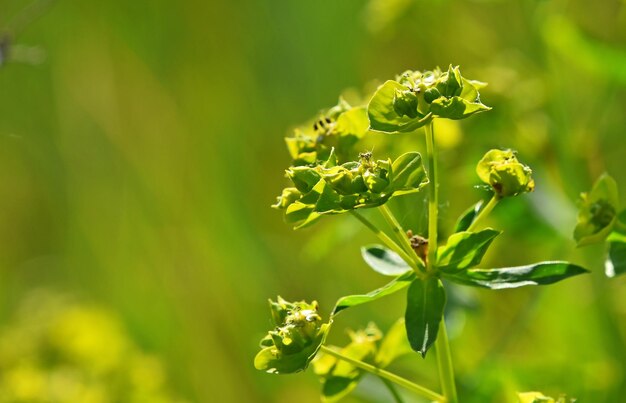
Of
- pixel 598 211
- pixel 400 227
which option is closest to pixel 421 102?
pixel 400 227

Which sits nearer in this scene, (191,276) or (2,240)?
(191,276)

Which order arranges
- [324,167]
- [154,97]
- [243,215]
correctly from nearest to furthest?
[324,167], [243,215], [154,97]

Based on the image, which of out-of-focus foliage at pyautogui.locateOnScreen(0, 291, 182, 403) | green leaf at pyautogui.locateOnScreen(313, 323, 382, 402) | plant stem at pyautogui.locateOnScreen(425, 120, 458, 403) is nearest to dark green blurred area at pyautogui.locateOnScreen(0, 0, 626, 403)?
out-of-focus foliage at pyautogui.locateOnScreen(0, 291, 182, 403)

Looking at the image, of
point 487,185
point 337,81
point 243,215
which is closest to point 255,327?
point 243,215

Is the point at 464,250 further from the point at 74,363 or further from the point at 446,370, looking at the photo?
the point at 74,363

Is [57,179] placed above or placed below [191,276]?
above

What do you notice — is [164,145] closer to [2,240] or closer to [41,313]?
[2,240]

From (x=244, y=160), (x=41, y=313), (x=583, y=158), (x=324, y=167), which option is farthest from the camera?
(x=244, y=160)
